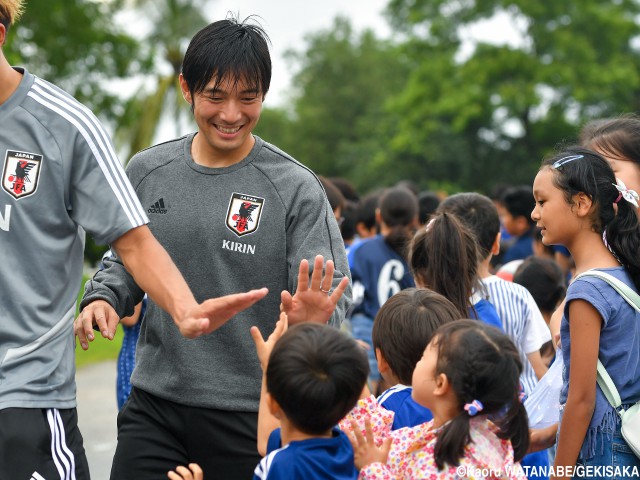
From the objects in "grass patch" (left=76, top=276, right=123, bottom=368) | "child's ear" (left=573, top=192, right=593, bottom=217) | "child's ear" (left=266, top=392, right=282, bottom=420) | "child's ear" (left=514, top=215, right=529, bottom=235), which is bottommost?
"grass patch" (left=76, top=276, right=123, bottom=368)

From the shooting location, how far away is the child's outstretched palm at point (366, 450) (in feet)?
10.5

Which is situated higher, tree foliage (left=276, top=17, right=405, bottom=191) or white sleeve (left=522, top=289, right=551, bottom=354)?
tree foliage (left=276, top=17, right=405, bottom=191)

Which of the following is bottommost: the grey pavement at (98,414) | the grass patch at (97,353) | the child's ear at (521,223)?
the grey pavement at (98,414)

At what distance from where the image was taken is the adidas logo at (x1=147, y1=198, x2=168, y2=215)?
3.97m

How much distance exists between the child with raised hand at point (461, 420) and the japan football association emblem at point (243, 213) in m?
0.92

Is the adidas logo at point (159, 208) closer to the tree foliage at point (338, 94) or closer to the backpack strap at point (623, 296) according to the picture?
the backpack strap at point (623, 296)

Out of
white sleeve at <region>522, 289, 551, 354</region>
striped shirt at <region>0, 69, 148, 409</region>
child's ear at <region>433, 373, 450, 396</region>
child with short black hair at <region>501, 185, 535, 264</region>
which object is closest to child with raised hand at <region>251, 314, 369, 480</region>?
child's ear at <region>433, 373, 450, 396</region>

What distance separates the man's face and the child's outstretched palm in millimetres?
1325

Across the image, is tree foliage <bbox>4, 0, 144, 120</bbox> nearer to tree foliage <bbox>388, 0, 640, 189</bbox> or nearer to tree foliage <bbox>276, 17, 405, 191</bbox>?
tree foliage <bbox>388, 0, 640, 189</bbox>

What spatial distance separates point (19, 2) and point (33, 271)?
987 millimetres

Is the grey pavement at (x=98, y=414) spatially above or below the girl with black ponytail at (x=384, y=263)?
below

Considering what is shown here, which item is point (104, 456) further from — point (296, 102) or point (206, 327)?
point (296, 102)

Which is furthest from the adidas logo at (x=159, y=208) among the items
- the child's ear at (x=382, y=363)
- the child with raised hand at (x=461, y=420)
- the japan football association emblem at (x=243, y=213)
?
the child with raised hand at (x=461, y=420)

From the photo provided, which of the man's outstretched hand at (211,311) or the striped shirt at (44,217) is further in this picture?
the striped shirt at (44,217)
